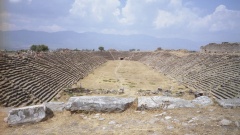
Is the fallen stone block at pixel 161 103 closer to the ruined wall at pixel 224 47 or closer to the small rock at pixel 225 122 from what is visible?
the small rock at pixel 225 122

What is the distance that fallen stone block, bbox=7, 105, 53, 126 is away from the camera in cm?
720

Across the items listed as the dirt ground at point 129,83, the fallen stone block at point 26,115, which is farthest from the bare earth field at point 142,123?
the dirt ground at point 129,83

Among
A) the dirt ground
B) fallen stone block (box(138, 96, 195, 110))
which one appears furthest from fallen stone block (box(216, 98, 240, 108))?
the dirt ground

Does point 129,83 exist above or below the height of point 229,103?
below

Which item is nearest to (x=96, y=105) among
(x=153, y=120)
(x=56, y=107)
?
(x=56, y=107)

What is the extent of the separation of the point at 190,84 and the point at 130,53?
2253 inches

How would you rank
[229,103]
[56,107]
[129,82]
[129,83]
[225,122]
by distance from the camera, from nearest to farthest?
[225,122]
[229,103]
[56,107]
[129,83]
[129,82]

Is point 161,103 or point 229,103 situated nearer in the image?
point 229,103

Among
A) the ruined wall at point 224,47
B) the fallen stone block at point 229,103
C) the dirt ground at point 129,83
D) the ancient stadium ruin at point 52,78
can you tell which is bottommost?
the dirt ground at point 129,83

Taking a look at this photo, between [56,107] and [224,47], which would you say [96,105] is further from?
[224,47]

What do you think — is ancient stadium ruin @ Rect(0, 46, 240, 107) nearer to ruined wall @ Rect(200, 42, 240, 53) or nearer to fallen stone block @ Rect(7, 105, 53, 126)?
fallen stone block @ Rect(7, 105, 53, 126)

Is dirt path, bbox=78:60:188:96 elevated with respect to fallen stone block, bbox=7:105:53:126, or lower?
lower

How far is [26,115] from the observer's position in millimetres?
7332

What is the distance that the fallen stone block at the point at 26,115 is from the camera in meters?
7.20
